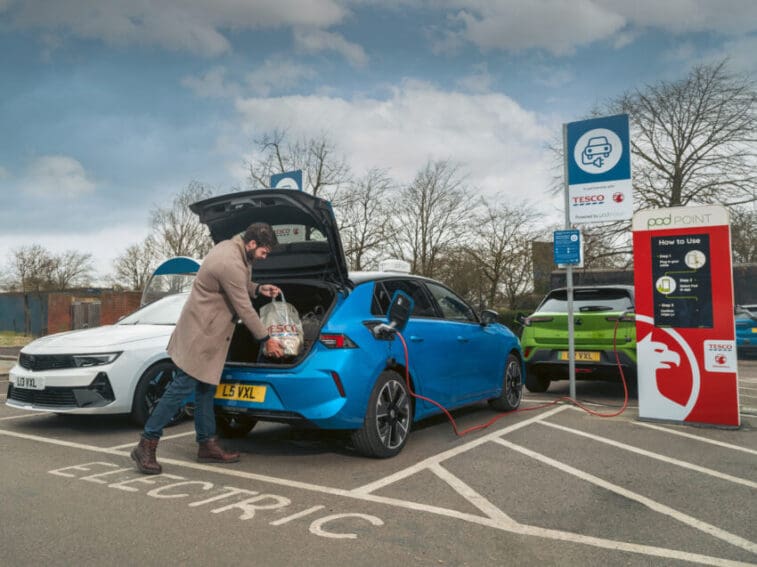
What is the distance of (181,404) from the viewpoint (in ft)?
15.6

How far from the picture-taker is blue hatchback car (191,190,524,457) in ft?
15.7

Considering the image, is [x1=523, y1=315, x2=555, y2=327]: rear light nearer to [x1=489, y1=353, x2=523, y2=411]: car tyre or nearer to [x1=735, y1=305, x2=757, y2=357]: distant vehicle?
[x1=489, y1=353, x2=523, y2=411]: car tyre

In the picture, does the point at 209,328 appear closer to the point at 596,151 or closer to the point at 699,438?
the point at 699,438

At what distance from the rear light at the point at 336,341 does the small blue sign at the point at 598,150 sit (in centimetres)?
488

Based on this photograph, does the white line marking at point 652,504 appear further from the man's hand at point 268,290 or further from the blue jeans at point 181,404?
the blue jeans at point 181,404

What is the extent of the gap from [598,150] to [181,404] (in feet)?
20.2

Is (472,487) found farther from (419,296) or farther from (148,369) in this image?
(148,369)

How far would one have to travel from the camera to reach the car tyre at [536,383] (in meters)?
9.54

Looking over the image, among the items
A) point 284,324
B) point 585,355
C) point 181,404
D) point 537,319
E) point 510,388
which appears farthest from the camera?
point 537,319

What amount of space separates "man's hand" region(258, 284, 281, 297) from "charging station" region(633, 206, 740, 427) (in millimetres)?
4023

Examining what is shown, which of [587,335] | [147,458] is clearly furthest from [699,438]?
[147,458]

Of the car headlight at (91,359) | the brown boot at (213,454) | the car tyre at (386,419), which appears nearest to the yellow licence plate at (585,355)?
the car tyre at (386,419)

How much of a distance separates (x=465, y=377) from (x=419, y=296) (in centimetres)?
99

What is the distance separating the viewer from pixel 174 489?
429cm
